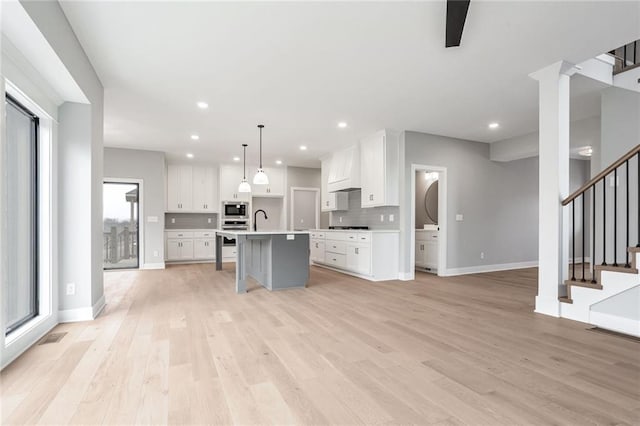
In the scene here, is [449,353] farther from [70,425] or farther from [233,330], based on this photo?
[70,425]

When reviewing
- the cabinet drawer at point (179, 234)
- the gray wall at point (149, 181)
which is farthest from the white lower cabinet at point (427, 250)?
the gray wall at point (149, 181)

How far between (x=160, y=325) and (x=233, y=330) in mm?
744

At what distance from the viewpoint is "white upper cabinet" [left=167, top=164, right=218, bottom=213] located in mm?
8305

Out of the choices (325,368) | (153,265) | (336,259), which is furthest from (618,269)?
(153,265)

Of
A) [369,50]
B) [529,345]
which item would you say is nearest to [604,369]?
[529,345]

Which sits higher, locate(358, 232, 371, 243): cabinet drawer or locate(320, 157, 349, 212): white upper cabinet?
locate(320, 157, 349, 212): white upper cabinet

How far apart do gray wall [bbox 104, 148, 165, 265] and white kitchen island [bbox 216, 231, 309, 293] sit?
3108 mm

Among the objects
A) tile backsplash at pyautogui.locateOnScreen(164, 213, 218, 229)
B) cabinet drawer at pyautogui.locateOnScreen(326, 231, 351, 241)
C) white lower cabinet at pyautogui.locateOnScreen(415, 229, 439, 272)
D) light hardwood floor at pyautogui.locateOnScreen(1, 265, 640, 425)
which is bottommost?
light hardwood floor at pyautogui.locateOnScreen(1, 265, 640, 425)

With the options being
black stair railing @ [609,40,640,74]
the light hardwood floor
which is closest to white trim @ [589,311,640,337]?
the light hardwood floor

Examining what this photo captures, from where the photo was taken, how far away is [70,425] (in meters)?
1.57

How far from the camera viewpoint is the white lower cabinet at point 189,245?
808 cm

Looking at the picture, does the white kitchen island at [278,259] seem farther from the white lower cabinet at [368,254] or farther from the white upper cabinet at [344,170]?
the white upper cabinet at [344,170]

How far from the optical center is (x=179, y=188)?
837cm

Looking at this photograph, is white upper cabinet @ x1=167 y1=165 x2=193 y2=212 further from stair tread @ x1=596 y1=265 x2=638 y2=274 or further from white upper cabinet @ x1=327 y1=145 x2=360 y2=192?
stair tread @ x1=596 y1=265 x2=638 y2=274
